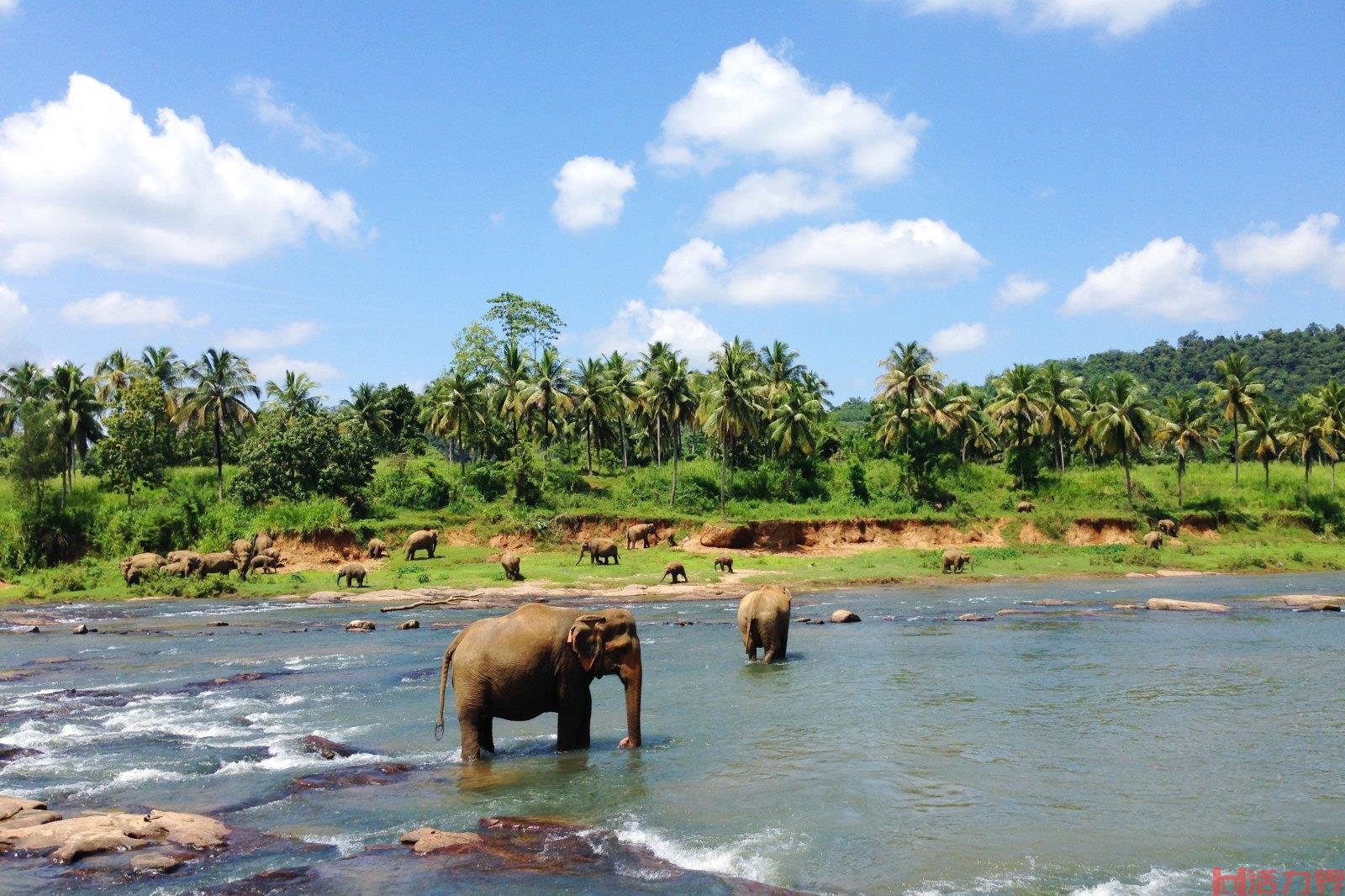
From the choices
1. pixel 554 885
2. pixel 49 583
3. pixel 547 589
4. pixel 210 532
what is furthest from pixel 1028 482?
pixel 554 885

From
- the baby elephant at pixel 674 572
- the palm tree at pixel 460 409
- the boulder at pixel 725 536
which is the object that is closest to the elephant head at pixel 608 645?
the baby elephant at pixel 674 572

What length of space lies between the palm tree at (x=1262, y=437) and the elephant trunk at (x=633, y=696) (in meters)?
74.6

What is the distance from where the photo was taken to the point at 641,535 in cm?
6178

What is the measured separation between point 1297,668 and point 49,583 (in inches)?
2070

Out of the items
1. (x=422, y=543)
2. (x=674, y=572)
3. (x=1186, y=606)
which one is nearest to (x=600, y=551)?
(x=674, y=572)

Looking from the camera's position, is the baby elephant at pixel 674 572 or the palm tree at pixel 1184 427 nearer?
the baby elephant at pixel 674 572

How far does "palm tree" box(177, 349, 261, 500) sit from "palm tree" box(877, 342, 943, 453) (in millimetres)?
48030

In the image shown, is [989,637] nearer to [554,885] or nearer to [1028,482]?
[554,885]

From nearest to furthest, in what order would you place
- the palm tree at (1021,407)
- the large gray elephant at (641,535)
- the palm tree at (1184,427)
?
the large gray elephant at (641,535), the palm tree at (1184,427), the palm tree at (1021,407)

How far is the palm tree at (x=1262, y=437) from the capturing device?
74.7m

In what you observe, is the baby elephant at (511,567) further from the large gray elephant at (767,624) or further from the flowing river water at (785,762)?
the large gray elephant at (767,624)

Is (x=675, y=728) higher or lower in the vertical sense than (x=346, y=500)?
lower

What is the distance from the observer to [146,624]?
117 ft

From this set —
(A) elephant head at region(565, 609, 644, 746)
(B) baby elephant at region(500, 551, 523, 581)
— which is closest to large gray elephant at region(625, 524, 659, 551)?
(B) baby elephant at region(500, 551, 523, 581)
